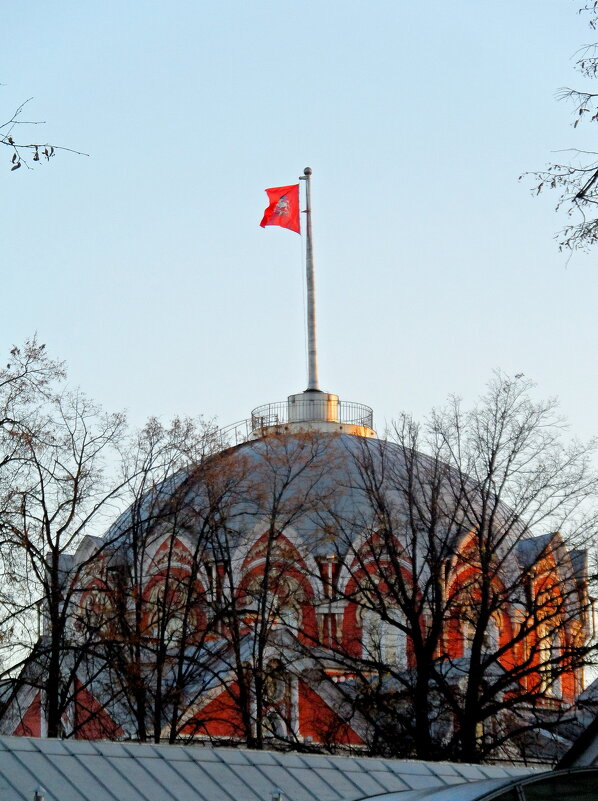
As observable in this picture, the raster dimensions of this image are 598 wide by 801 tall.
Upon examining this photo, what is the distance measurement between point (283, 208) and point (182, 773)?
30263 mm

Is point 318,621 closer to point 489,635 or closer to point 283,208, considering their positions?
point 489,635

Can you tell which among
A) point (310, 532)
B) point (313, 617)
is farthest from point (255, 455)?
point (313, 617)

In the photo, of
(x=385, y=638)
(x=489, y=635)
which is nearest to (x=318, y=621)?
(x=385, y=638)

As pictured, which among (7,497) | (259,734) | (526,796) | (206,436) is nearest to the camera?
(526,796)

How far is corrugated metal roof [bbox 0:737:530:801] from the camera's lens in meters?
9.08

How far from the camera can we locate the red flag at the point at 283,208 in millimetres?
38719

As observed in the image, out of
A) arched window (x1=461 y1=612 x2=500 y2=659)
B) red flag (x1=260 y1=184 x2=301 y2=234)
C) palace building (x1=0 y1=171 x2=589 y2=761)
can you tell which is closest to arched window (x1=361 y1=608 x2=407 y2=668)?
palace building (x1=0 y1=171 x2=589 y2=761)

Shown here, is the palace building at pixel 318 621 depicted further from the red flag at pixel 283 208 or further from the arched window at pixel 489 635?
the red flag at pixel 283 208

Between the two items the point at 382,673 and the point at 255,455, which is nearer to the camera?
the point at 382,673

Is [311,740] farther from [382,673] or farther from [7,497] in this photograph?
[7,497]

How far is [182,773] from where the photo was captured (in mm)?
9727

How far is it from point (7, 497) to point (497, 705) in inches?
317

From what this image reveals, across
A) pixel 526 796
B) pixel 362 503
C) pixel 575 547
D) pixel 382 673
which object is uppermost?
pixel 362 503

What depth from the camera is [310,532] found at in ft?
101
